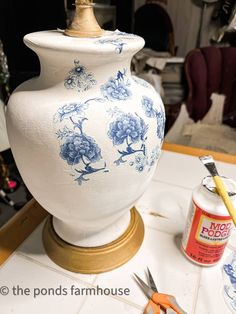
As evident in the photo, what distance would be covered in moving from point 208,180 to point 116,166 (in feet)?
0.66

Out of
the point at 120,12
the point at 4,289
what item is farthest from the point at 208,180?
the point at 120,12

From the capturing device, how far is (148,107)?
420mm

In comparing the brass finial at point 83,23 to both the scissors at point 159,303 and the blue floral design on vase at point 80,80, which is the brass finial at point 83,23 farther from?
the scissors at point 159,303

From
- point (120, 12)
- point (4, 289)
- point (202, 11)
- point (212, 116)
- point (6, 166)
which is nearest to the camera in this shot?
point (4, 289)

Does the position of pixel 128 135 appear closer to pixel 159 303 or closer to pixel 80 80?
pixel 80 80

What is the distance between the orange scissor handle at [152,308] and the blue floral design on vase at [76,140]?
0.86 ft

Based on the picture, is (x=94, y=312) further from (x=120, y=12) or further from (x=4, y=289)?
(x=120, y=12)

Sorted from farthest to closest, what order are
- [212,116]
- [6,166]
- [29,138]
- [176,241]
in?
1. [212,116]
2. [6,166]
3. [176,241]
4. [29,138]

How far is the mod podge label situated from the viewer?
47cm

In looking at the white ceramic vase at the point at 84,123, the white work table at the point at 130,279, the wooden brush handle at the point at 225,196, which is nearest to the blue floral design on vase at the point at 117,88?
the white ceramic vase at the point at 84,123

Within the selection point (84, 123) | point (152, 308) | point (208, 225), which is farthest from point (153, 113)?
point (152, 308)

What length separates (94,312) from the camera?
46 centimetres

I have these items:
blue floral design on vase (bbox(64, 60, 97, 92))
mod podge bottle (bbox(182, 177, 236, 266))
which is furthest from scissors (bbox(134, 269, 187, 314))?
blue floral design on vase (bbox(64, 60, 97, 92))

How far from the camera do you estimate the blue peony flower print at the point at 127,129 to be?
15.0 inches
